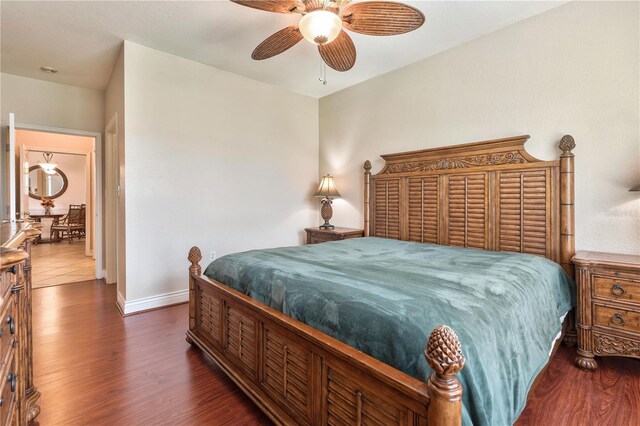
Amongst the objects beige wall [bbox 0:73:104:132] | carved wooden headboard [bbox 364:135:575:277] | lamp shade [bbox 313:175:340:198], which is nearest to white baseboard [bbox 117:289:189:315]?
lamp shade [bbox 313:175:340:198]

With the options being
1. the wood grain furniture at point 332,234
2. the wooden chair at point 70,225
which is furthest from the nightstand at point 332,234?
the wooden chair at point 70,225

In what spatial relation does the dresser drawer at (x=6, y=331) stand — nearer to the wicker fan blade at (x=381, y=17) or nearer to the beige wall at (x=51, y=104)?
the wicker fan blade at (x=381, y=17)

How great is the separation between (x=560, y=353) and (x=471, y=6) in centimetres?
281

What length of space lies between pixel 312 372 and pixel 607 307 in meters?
2.05

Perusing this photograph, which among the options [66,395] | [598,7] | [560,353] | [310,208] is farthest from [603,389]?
[310,208]

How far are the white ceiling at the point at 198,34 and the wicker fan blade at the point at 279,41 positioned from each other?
0.41 m

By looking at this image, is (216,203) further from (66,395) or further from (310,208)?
(66,395)

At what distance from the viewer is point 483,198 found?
2.91 m

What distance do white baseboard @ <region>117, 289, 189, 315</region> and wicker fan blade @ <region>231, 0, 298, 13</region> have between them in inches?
113

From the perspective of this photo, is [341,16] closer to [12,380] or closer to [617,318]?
[12,380]

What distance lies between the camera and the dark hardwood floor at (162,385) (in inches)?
64.1

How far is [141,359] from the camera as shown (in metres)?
2.23

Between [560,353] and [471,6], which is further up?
[471,6]

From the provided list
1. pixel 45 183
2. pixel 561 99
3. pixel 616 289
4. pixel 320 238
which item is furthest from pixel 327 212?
pixel 45 183
